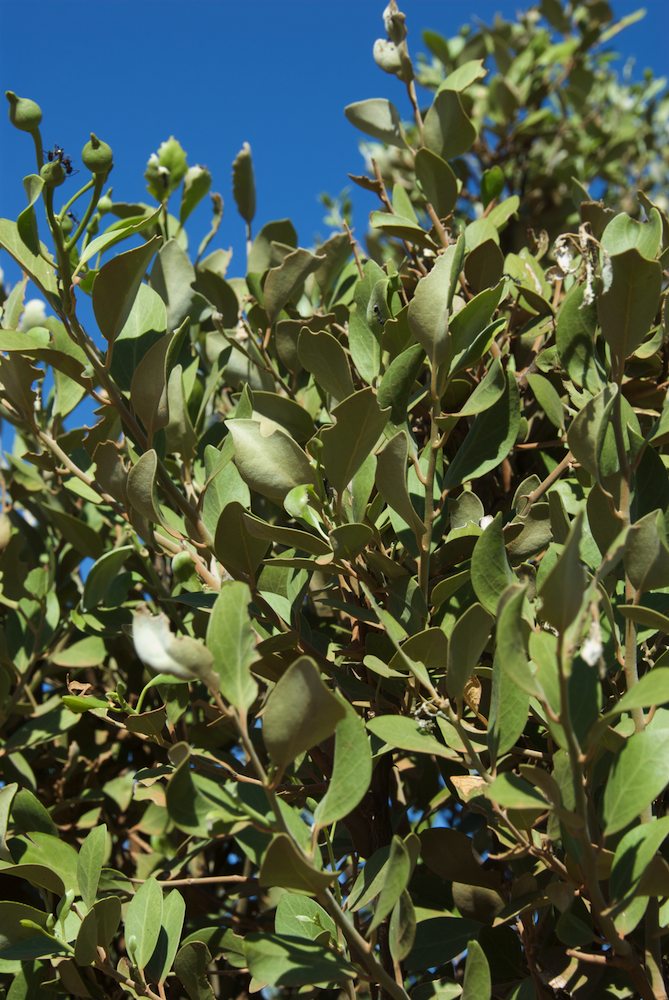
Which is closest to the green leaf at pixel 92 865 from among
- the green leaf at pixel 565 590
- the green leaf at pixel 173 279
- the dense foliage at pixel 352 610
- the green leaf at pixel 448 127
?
the dense foliage at pixel 352 610

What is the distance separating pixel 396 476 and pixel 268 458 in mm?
141

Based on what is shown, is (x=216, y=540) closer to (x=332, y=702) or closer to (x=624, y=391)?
(x=332, y=702)

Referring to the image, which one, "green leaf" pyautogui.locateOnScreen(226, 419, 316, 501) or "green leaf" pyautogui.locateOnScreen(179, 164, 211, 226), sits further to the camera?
"green leaf" pyautogui.locateOnScreen(179, 164, 211, 226)

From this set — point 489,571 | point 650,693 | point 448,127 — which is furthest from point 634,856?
point 448,127

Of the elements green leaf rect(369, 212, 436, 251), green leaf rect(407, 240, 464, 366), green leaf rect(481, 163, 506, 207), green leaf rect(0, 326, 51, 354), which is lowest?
green leaf rect(407, 240, 464, 366)

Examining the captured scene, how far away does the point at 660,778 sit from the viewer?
814 mm

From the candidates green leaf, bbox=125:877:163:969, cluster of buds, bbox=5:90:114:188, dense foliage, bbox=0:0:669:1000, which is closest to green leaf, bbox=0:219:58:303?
dense foliage, bbox=0:0:669:1000

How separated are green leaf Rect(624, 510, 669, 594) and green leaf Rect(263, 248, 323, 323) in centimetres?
73

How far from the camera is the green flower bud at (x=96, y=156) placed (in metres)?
1.08

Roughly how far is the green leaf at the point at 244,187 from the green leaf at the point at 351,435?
965 millimetres

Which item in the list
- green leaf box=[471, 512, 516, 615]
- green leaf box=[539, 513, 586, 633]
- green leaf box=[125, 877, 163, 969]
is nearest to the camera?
green leaf box=[539, 513, 586, 633]

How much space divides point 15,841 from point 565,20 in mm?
3236

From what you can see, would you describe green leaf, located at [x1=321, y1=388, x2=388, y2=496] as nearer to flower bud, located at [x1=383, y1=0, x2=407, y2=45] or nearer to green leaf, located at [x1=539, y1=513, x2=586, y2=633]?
green leaf, located at [x1=539, y1=513, x2=586, y2=633]

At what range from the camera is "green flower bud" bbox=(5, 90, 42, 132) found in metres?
1.06
